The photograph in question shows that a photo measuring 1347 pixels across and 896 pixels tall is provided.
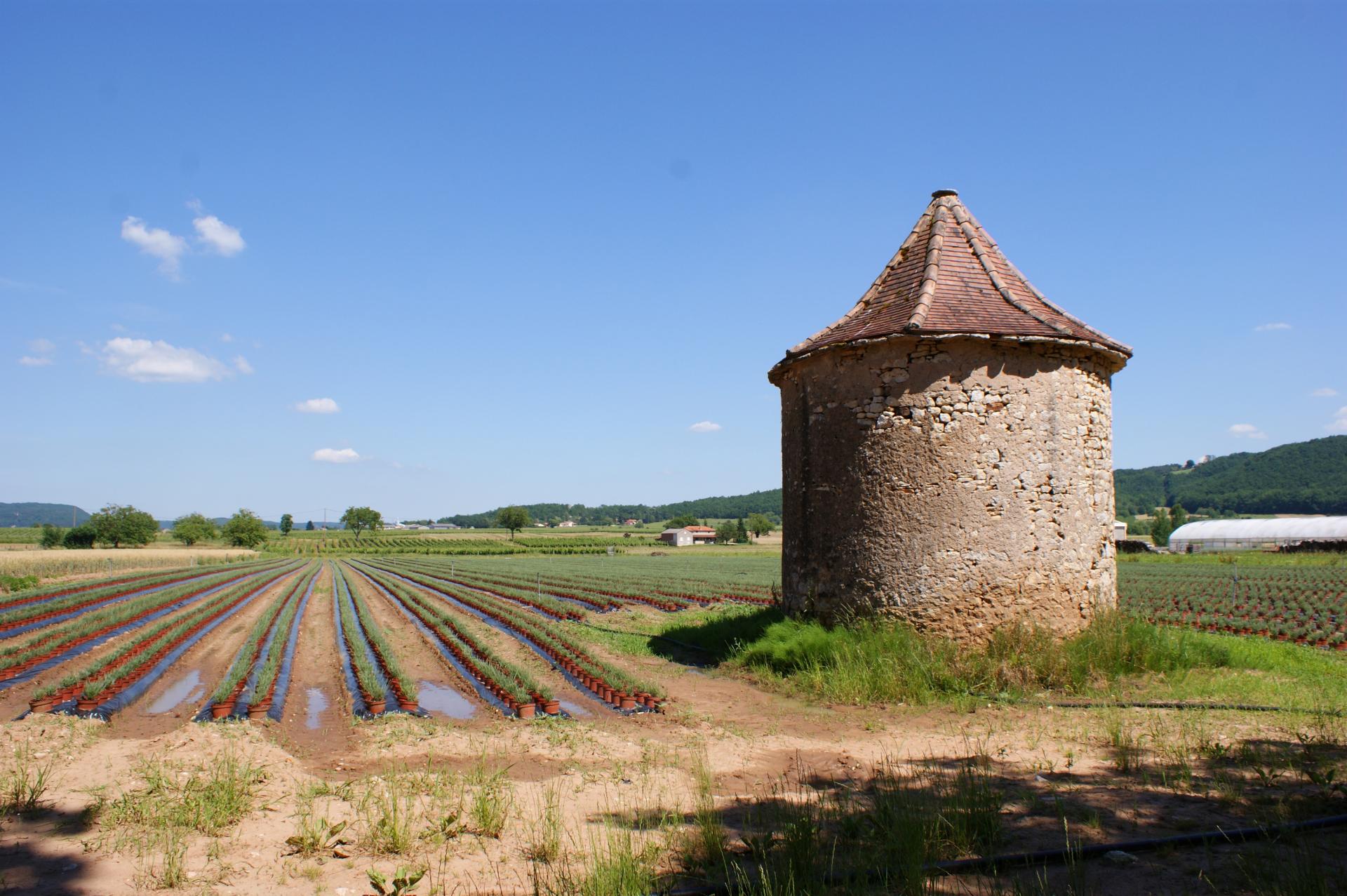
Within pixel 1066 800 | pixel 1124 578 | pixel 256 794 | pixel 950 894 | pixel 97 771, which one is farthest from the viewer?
pixel 1124 578

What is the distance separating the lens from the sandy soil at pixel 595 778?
4.46 meters

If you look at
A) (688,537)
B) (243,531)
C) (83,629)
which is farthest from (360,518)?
(83,629)

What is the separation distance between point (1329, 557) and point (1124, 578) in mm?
21027

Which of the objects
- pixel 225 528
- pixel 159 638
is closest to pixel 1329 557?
pixel 159 638

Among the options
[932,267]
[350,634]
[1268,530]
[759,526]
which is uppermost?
[932,267]

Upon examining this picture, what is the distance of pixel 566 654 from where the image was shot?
13.7 metres

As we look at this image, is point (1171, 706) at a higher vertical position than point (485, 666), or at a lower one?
higher

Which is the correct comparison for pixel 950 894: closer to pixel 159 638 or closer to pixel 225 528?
pixel 159 638

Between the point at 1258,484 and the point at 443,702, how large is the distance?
509 feet

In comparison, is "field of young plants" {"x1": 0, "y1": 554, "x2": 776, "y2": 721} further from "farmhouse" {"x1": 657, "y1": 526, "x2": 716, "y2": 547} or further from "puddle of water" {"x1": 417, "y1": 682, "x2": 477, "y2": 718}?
"farmhouse" {"x1": 657, "y1": 526, "x2": 716, "y2": 547}

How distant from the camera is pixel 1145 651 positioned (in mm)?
9375

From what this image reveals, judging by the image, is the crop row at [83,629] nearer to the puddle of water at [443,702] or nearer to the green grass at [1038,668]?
the puddle of water at [443,702]

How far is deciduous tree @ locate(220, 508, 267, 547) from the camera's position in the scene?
325 ft

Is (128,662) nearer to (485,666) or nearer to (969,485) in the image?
(485,666)
